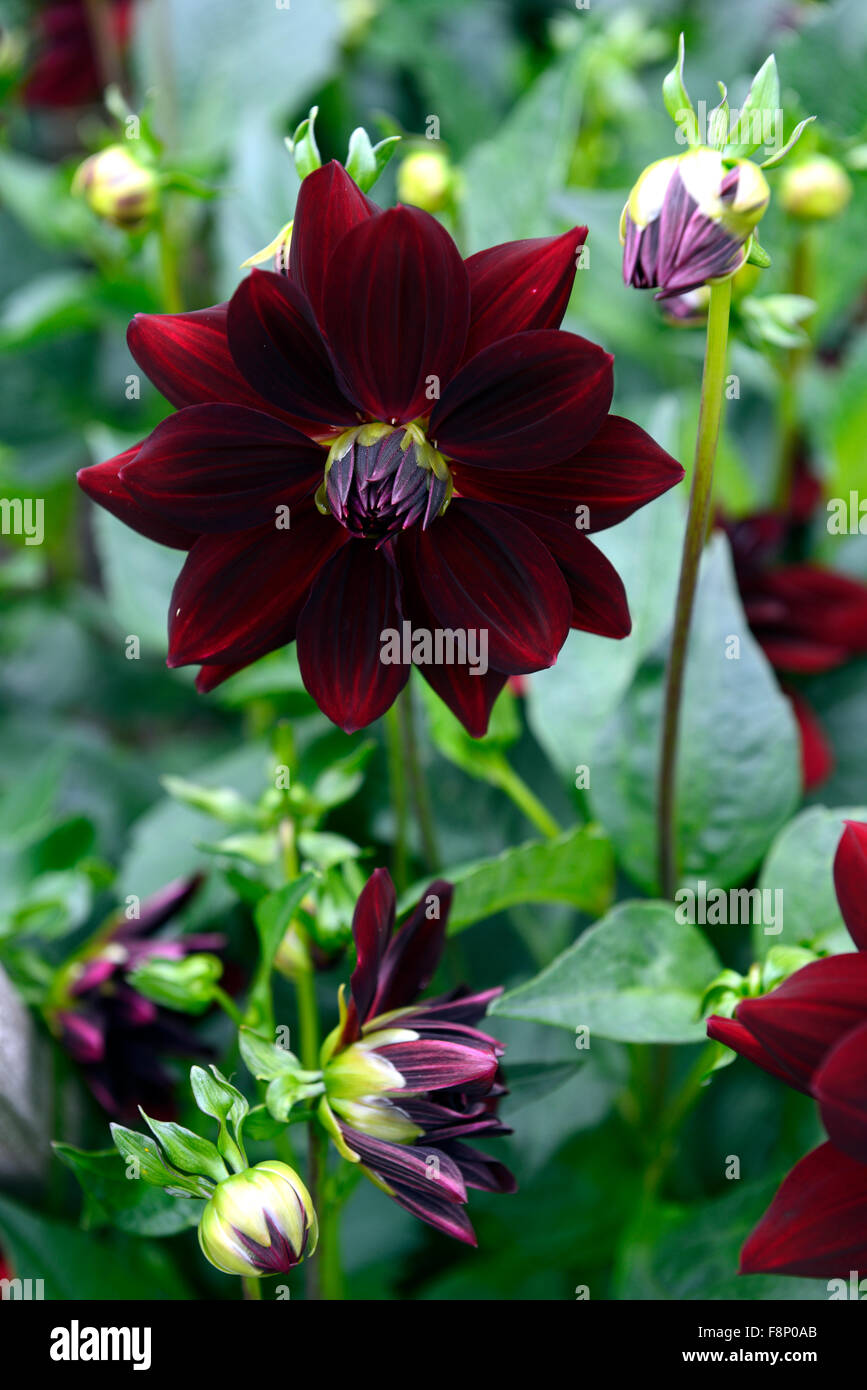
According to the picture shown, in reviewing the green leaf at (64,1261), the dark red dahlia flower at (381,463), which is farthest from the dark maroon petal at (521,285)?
the green leaf at (64,1261)

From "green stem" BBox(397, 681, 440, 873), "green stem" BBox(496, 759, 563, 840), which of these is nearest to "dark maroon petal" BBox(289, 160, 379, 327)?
"green stem" BBox(397, 681, 440, 873)

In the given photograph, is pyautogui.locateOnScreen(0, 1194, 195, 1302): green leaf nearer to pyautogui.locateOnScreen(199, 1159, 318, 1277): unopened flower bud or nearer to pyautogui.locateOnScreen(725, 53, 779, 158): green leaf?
pyautogui.locateOnScreen(199, 1159, 318, 1277): unopened flower bud

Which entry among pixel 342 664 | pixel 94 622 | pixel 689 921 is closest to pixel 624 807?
pixel 689 921

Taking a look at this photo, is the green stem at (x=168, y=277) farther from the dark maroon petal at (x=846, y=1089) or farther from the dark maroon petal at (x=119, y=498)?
the dark maroon petal at (x=846, y=1089)

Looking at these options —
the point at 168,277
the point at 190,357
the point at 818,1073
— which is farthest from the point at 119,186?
the point at 818,1073

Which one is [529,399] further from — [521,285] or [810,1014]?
[810,1014]
